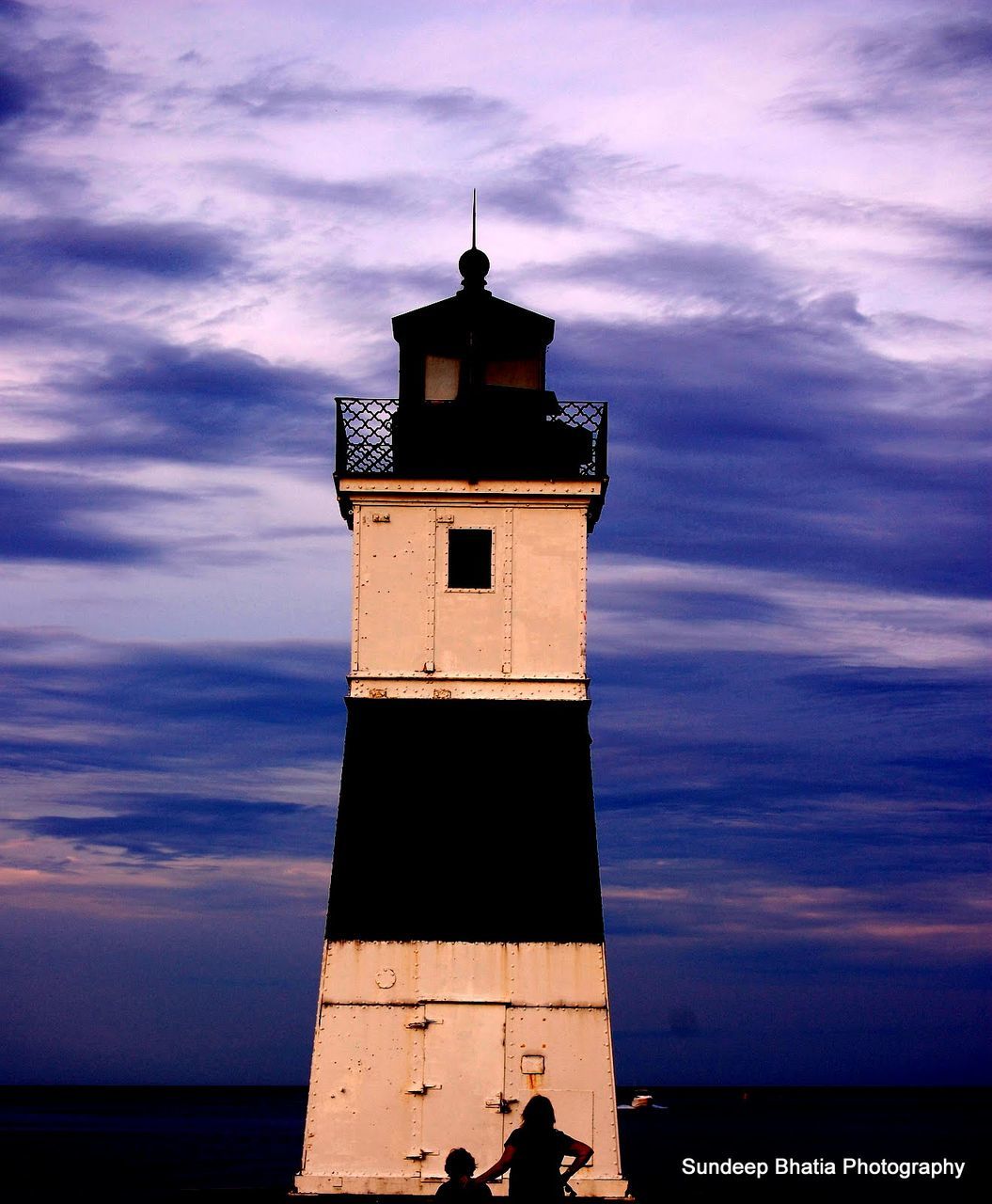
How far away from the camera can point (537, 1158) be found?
1084 cm

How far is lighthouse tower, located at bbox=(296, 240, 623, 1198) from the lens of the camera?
61.0 ft

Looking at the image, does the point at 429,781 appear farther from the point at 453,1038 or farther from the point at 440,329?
the point at 440,329

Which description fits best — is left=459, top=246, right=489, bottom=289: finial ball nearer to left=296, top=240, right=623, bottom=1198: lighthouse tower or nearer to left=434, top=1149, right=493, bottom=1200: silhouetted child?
left=296, top=240, right=623, bottom=1198: lighthouse tower

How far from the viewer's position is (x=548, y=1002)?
18828 mm

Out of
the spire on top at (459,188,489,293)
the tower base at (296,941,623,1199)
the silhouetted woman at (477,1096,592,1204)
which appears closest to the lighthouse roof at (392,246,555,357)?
the spire on top at (459,188,489,293)

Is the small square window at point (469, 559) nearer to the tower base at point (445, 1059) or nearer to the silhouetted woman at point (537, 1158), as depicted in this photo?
the tower base at point (445, 1059)

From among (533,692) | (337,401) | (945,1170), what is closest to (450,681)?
(533,692)

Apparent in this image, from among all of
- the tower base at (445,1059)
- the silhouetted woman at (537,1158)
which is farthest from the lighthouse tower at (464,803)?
the silhouetted woman at (537,1158)

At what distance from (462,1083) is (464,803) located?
Result: 3.09 metres

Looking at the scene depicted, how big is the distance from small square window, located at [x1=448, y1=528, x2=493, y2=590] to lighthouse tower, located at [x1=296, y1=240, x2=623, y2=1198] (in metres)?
0.02

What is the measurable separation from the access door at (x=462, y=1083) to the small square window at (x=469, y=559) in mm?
4826

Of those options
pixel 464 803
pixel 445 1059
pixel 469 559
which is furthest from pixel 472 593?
pixel 445 1059

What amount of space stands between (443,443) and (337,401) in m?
1.36

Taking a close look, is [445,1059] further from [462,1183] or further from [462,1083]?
[462,1183]
